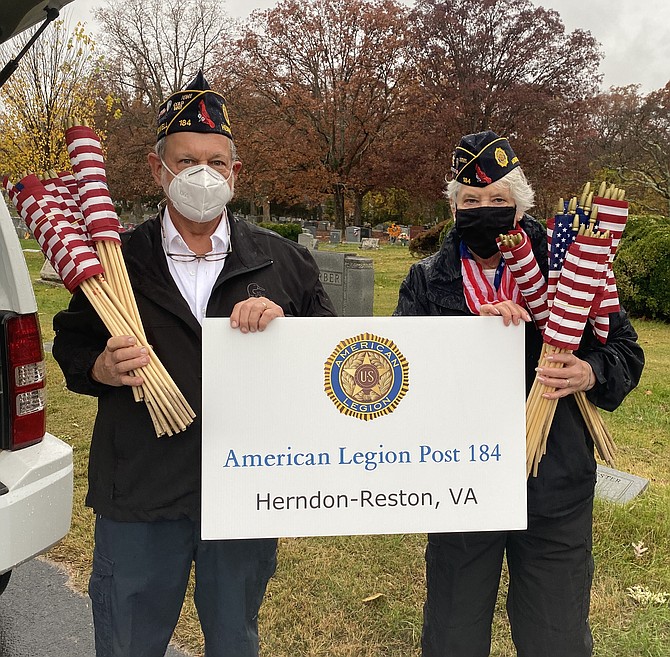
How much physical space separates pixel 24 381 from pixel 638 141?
35.0 meters

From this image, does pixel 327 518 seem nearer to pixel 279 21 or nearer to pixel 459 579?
pixel 459 579

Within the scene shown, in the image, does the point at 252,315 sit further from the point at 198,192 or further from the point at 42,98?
the point at 42,98

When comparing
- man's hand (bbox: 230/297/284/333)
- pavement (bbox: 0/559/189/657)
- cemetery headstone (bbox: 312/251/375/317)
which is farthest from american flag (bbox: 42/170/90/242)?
cemetery headstone (bbox: 312/251/375/317)

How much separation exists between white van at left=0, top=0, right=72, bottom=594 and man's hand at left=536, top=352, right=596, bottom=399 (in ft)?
5.77

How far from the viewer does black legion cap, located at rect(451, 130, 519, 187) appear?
2.06 meters

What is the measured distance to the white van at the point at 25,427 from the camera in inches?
88.9

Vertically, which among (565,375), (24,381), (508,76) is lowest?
(24,381)

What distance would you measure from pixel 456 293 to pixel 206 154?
91 cm

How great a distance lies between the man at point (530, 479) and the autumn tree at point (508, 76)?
25.6 meters

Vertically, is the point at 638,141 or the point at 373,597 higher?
the point at 638,141

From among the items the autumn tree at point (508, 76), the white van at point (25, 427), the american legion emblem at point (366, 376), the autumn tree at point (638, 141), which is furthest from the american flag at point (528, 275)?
the autumn tree at point (638, 141)

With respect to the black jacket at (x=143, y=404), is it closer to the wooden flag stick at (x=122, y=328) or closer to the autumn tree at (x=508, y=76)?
the wooden flag stick at (x=122, y=328)

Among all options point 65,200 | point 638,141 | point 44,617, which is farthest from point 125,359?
point 638,141

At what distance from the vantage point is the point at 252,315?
1870 mm
